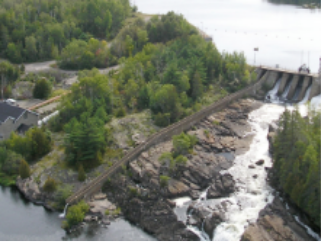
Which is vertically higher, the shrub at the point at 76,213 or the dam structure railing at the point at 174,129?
the dam structure railing at the point at 174,129

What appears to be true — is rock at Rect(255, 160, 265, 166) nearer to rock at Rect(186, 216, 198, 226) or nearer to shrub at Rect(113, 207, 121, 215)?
rock at Rect(186, 216, 198, 226)

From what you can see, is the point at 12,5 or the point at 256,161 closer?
the point at 256,161

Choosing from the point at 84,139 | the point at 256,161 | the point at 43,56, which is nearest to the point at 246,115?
the point at 256,161

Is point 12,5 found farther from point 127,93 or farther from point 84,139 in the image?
point 84,139

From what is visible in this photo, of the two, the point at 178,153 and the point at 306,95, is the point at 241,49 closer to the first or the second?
the point at 306,95

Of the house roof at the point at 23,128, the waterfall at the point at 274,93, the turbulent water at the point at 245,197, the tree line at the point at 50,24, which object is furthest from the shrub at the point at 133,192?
the tree line at the point at 50,24

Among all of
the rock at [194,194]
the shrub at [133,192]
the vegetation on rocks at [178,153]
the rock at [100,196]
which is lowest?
the rock at [100,196]

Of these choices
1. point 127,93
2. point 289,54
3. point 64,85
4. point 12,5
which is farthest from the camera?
point 12,5

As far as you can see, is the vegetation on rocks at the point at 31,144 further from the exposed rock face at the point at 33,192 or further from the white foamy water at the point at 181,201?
the white foamy water at the point at 181,201
